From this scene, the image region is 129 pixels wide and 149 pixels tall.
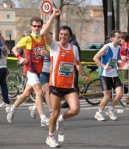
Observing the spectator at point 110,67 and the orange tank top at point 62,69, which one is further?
the spectator at point 110,67

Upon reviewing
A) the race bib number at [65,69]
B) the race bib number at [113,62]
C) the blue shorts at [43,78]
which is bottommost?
the blue shorts at [43,78]

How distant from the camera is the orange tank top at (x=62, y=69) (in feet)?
25.3

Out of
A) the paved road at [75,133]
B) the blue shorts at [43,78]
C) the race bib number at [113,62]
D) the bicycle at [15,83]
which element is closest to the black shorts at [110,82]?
the race bib number at [113,62]

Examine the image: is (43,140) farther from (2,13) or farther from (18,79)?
(2,13)

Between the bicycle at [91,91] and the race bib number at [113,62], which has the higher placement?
the race bib number at [113,62]

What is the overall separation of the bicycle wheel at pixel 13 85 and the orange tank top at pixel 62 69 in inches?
285

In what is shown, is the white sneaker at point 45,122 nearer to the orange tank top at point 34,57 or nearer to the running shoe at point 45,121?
the running shoe at point 45,121

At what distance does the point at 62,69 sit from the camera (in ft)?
25.3

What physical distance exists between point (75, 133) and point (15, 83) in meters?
6.61

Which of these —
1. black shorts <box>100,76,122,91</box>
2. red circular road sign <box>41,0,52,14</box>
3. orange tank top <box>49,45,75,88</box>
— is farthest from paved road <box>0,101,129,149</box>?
red circular road sign <box>41,0,52,14</box>

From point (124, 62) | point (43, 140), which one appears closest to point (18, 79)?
point (124, 62)

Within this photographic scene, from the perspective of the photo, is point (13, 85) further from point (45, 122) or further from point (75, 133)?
point (75, 133)

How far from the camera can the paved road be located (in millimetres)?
7969

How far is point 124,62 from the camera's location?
12828 millimetres
